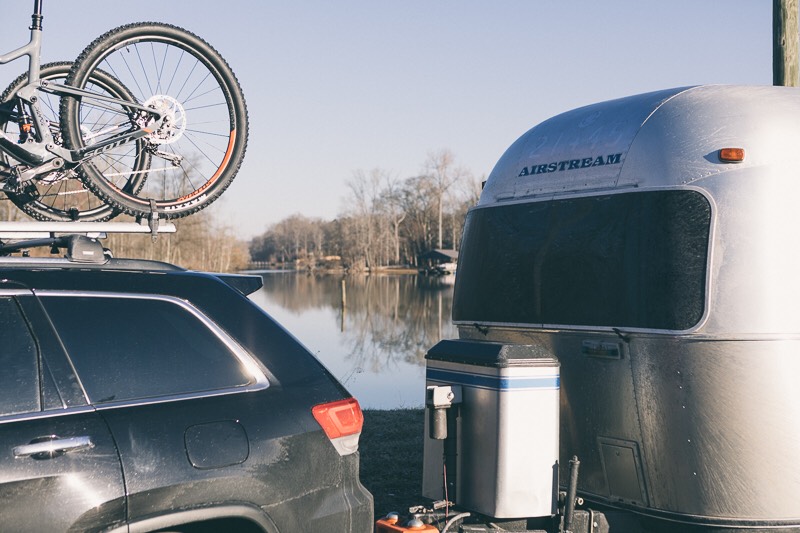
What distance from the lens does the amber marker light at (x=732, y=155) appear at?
16.8 feet

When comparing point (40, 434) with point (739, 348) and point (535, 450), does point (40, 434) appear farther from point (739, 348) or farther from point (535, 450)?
point (739, 348)

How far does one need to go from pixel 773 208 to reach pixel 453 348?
2.06 metres

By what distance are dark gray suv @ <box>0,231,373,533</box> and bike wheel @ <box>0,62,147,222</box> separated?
1855 millimetres

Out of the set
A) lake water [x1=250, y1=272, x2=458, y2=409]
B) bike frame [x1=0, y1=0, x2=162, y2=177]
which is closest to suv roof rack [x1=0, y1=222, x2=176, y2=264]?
bike frame [x1=0, y1=0, x2=162, y2=177]

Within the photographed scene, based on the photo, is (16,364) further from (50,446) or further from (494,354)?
(494,354)

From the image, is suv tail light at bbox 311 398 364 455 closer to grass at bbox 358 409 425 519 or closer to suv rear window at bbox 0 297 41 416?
suv rear window at bbox 0 297 41 416

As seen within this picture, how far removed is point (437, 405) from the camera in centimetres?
517

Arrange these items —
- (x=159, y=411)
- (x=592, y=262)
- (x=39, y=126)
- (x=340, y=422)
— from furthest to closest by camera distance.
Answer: (x=592, y=262) < (x=39, y=126) < (x=340, y=422) < (x=159, y=411)

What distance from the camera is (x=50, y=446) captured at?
306 cm

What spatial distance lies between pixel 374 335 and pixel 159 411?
29400 mm

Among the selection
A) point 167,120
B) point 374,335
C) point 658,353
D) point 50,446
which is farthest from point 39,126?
point 374,335

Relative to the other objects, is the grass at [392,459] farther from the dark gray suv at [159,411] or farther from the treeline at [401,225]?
the treeline at [401,225]

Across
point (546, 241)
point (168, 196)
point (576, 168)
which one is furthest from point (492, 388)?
point (168, 196)

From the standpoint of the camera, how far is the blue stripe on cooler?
16.5ft
